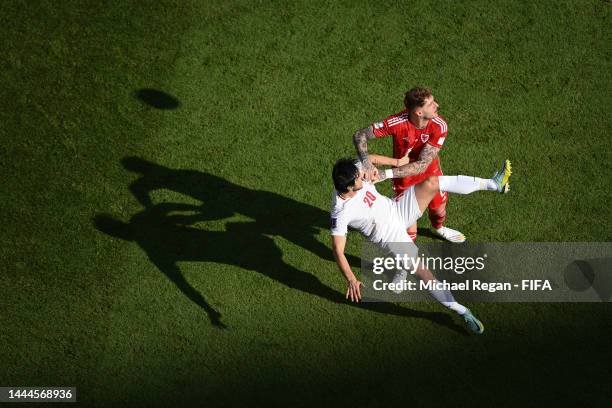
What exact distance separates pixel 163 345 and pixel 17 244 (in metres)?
2.21

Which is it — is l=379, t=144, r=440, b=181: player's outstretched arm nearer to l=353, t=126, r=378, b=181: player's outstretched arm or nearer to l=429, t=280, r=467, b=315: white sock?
l=353, t=126, r=378, b=181: player's outstretched arm

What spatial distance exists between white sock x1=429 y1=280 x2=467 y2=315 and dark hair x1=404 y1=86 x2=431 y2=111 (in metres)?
1.82

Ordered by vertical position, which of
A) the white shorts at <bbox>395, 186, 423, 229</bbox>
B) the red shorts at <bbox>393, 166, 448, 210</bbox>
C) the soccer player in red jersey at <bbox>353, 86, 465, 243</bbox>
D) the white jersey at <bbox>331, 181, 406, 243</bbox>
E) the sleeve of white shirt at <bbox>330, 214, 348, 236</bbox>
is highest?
the soccer player in red jersey at <bbox>353, 86, 465, 243</bbox>

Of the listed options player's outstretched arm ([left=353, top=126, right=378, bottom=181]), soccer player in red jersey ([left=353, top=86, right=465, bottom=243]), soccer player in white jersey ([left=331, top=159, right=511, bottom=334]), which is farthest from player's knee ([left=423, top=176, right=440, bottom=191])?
player's outstretched arm ([left=353, top=126, right=378, bottom=181])

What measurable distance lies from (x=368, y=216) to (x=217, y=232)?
2.29 m

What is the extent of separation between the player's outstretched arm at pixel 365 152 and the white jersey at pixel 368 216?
11cm

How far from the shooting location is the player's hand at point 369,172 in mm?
5856

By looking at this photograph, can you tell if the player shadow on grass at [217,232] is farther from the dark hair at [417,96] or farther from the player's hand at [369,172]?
the dark hair at [417,96]

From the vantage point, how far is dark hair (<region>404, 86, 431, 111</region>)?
570 cm

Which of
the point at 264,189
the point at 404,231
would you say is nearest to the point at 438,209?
the point at 404,231

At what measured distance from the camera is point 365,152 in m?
6.07

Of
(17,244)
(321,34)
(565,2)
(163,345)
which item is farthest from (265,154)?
(565,2)

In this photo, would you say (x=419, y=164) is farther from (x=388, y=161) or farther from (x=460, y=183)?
(x=460, y=183)

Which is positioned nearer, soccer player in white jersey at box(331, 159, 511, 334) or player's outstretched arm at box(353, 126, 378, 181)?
soccer player in white jersey at box(331, 159, 511, 334)
